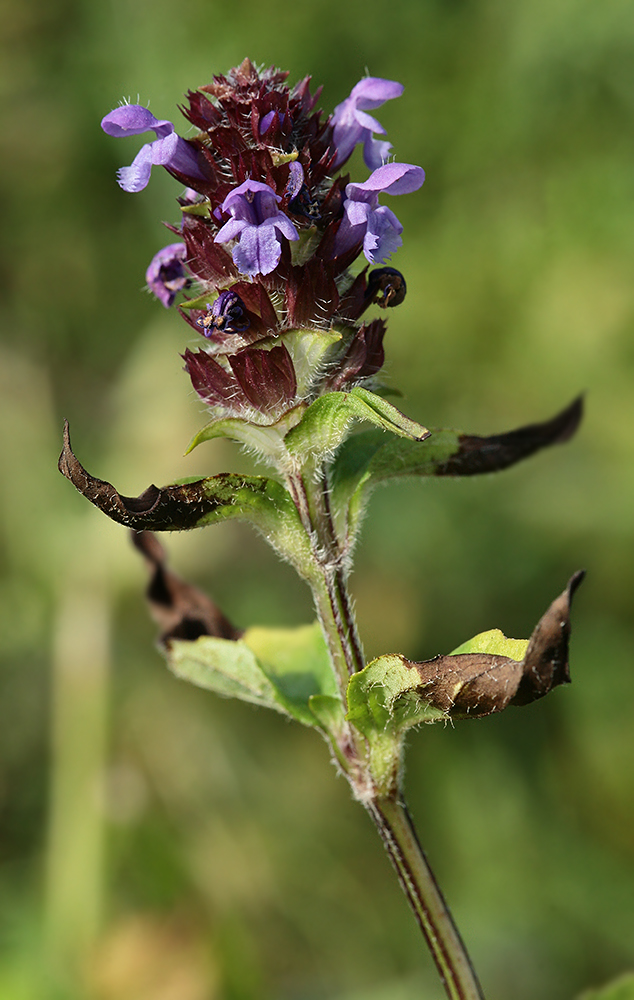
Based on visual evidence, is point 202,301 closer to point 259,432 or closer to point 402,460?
point 259,432

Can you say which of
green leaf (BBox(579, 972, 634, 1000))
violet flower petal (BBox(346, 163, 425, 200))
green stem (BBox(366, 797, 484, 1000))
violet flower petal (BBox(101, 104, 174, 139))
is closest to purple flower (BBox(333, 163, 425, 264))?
violet flower petal (BBox(346, 163, 425, 200))

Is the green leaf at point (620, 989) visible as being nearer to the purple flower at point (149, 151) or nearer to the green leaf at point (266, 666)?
the green leaf at point (266, 666)

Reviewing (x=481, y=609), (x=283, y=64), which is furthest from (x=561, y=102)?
(x=481, y=609)

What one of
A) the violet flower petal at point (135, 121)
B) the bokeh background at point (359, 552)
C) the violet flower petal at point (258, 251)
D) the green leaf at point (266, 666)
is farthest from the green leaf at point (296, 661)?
the bokeh background at point (359, 552)

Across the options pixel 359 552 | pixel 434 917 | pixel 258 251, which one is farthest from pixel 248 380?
pixel 359 552

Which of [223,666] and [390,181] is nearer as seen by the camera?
[390,181]

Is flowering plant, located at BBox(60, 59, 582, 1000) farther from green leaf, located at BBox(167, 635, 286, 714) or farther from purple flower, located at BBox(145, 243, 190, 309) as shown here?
green leaf, located at BBox(167, 635, 286, 714)
